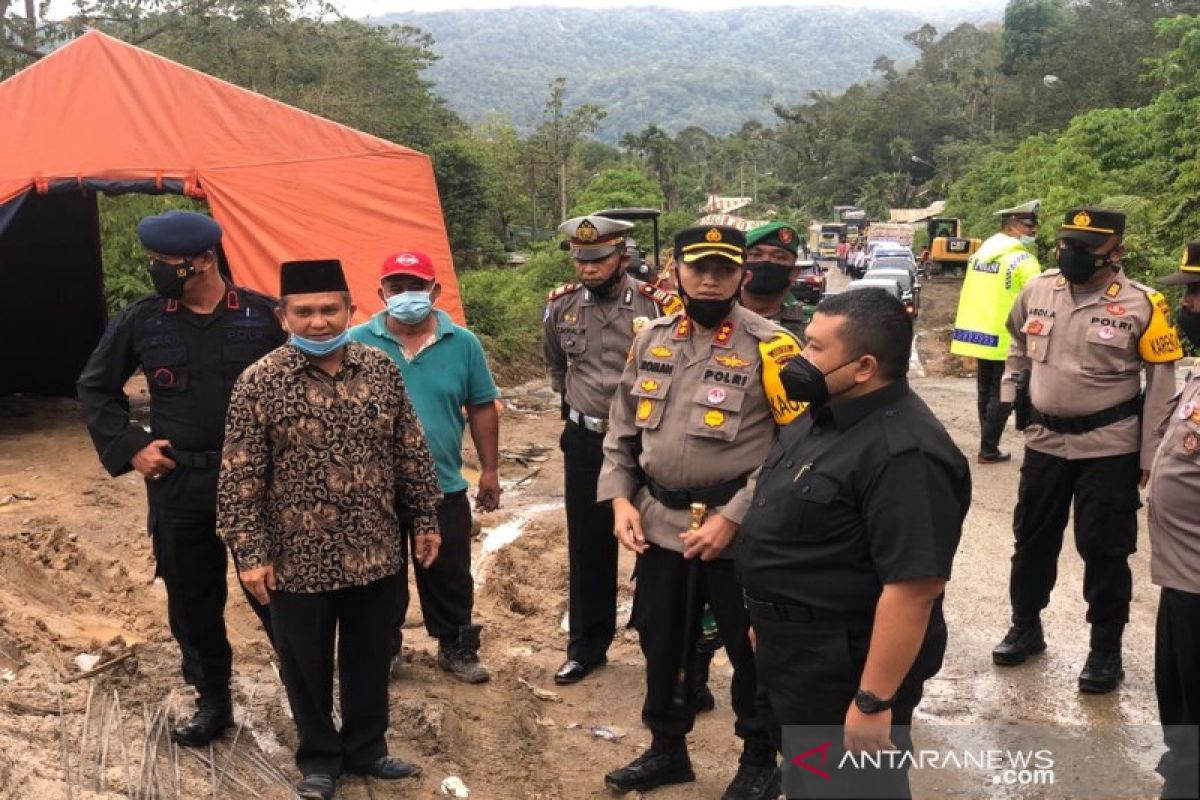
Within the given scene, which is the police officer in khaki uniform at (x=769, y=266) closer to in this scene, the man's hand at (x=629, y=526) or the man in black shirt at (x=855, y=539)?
the man's hand at (x=629, y=526)

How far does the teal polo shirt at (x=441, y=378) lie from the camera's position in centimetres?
435

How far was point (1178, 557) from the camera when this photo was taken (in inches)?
127

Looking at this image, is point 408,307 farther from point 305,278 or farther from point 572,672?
point 572,672

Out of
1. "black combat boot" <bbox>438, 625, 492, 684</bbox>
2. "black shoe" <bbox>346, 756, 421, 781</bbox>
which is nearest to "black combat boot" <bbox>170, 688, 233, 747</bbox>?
"black shoe" <bbox>346, 756, 421, 781</bbox>

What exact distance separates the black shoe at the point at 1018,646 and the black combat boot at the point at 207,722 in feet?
10.7

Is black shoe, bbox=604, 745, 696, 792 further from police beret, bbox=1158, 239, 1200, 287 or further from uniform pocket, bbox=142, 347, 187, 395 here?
police beret, bbox=1158, 239, 1200, 287

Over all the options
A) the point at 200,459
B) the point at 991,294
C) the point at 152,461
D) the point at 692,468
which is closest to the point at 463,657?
the point at 200,459

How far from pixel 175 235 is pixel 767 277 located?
7.29 feet

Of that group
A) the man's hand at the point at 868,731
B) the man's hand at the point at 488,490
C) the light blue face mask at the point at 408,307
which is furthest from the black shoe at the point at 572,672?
the man's hand at the point at 868,731

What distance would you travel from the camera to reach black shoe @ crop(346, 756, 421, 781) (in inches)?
144

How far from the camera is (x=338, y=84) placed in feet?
99.2

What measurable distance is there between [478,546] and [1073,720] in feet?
12.0

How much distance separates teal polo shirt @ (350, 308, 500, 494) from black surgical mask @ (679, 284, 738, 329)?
3.92 feet

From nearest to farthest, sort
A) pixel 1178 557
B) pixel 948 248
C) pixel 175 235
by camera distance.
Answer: pixel 1178 557 < pixel 175 235 < pixel 948 248
